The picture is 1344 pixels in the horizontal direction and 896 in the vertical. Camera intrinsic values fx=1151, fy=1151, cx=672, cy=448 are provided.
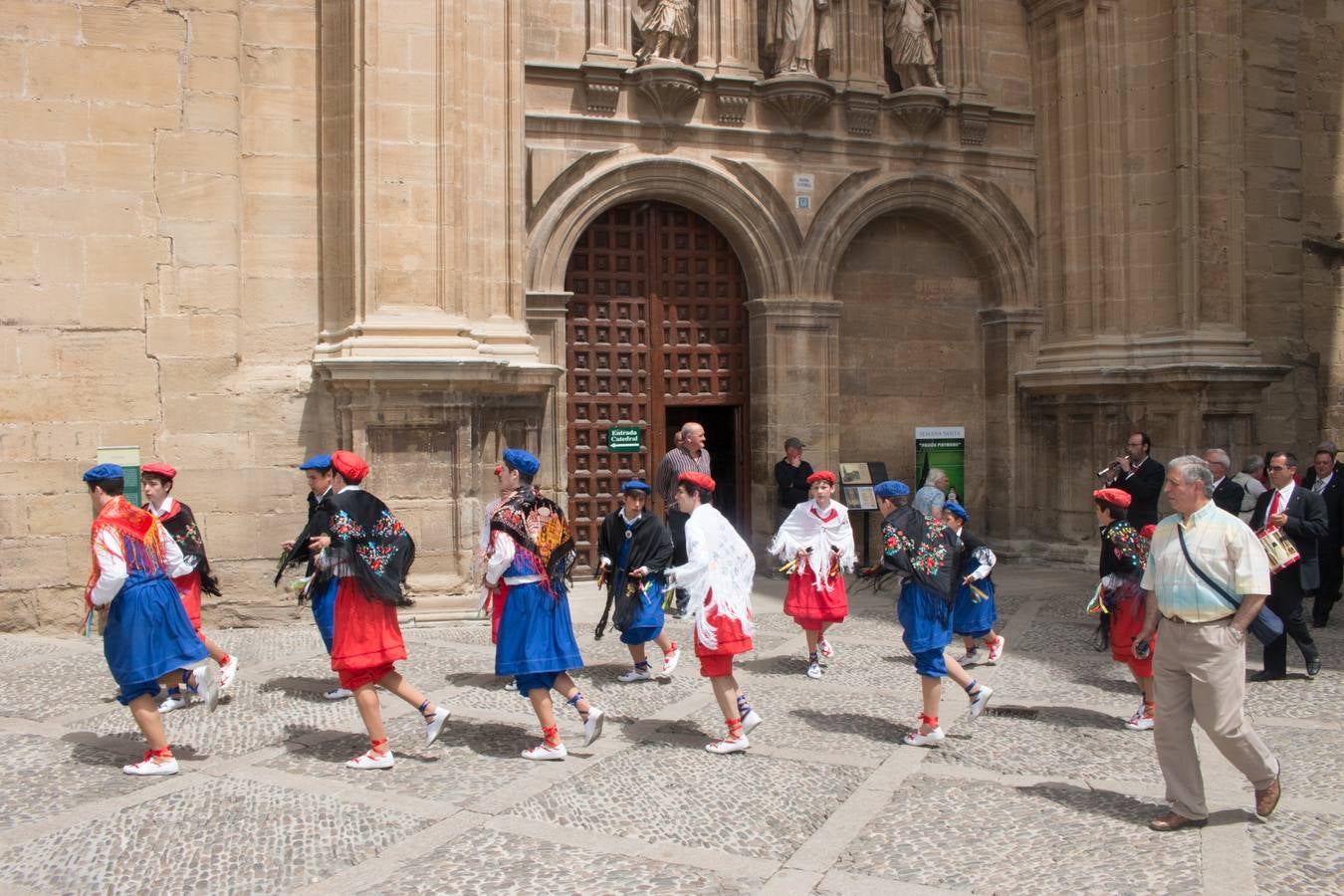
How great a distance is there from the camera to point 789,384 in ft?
44.7

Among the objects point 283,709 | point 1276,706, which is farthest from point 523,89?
point 1276,706

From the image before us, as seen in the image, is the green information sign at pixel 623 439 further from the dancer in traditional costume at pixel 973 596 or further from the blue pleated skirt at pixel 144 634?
the blue pleated skirt at pixel 144 634

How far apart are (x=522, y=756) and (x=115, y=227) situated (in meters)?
6.84

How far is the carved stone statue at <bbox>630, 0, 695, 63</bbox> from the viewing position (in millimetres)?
12984

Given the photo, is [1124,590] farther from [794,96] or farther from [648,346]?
[794,96]

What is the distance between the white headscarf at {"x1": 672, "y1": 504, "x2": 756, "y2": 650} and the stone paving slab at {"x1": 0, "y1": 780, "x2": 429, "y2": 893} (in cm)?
197

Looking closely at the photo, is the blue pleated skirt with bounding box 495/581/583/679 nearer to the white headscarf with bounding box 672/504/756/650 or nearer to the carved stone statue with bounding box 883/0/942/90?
the white headscarf with bounding box 672/504/756/650

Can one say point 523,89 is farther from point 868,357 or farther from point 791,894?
point 791,894

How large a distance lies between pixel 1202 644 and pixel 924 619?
62.8 inches

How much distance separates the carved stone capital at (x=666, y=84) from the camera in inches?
504

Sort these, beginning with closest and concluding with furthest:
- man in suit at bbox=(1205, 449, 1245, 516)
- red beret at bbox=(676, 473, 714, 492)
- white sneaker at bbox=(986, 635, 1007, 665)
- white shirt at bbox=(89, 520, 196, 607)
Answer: white shirt at bbox=(89, 520, 196, 607) → red beret at bbox=(676, 473, 714, 492) → white sneaker at bbox=(986, 635, 1007, 665) → man in suit at bbox=(1205, 449, 1245, 516)

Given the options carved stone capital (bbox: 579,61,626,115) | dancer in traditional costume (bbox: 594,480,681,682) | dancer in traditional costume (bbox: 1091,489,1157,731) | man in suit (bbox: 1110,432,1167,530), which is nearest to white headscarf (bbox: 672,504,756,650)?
→ dancer in traditional costume (bbox: 594,480,681,682)

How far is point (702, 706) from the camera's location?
7488 mm

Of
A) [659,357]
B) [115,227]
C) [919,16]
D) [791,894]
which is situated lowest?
[791,894]
